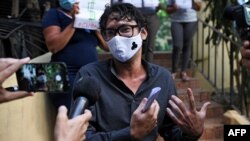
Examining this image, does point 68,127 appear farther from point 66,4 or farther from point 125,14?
point 66,4

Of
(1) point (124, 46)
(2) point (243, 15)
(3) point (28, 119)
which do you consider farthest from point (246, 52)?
(3) point (28, 119)

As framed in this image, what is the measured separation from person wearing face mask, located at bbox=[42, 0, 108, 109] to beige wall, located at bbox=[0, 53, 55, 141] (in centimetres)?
18

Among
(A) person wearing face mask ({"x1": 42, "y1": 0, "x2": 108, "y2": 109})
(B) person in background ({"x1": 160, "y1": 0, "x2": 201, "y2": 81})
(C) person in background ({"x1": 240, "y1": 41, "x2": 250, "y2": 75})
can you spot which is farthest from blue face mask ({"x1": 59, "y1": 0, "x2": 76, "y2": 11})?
(B) person in background ({"x1": 160, "y1": 0, "x2": 201, "y2": 81})

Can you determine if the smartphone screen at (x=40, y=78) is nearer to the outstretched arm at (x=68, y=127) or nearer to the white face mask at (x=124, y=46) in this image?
the outstretched arm at (x=68, y=127)

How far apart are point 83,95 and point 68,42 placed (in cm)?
162

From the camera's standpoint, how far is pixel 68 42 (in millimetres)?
3271

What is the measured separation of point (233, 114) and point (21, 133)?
3.22 meters

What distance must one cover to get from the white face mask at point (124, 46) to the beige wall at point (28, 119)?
1.01 metres

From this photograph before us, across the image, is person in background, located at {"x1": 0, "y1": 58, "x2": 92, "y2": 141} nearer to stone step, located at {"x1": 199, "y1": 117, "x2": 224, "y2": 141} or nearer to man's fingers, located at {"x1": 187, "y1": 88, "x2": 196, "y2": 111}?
man's fingers, located at {"x1": 187, "y1": 88, "x2": 196, "y2": 111}

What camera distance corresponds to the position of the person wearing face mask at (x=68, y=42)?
324 centimetres

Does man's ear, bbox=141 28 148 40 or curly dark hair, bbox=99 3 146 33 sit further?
man's ear, bbox=141 28 148 40

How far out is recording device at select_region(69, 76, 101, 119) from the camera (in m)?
1.57

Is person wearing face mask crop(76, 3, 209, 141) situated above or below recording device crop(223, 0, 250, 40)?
below

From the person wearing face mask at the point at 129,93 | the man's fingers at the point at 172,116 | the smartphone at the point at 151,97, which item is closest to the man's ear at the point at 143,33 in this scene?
the person wearing face mask at the point at 129,93
